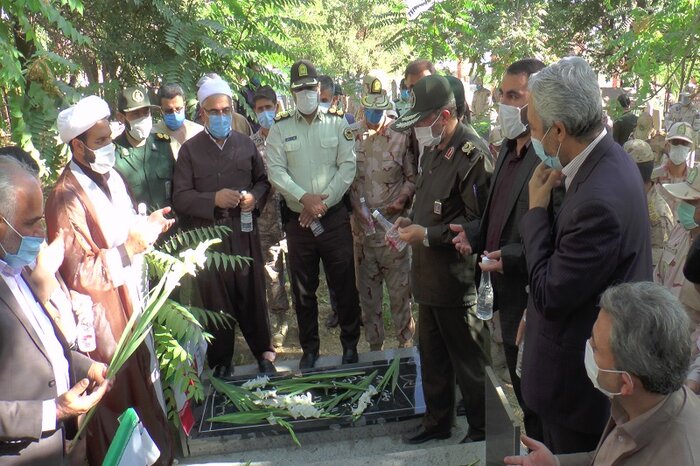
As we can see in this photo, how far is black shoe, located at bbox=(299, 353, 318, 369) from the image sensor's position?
5.61 meters

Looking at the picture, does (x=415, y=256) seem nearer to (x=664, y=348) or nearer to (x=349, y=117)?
(x=664, y=348)

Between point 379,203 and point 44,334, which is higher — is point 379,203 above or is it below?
below

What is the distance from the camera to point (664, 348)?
6.20 feet

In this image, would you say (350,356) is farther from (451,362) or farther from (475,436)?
(475,436)

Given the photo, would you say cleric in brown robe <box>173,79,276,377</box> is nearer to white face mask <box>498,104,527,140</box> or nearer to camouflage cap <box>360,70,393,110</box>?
camouflage cap <box>360,70,393,110</box>

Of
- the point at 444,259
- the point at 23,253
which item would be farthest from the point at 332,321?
the point at 23,253

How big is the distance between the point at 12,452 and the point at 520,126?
2.82 meters

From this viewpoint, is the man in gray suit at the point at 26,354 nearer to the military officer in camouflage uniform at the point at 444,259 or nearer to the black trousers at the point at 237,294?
the military officer in camouflage uniform at the point at 444,259

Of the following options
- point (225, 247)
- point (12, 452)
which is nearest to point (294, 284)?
point (225, 247)

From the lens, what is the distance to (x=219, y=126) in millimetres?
5336

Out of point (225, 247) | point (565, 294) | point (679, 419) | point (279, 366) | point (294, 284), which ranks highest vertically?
point (565, 294)

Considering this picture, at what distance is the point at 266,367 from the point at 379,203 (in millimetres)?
1735

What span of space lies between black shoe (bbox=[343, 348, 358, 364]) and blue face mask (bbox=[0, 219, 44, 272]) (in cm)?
341

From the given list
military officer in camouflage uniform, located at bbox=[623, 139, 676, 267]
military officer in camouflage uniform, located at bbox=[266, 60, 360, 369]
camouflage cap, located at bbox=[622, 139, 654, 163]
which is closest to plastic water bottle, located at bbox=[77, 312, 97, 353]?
military officer in camouflage uniform, located at bbox=[266, 60, 360, 369]
